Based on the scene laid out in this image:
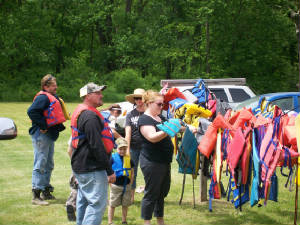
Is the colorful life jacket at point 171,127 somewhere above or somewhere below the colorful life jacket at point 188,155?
above

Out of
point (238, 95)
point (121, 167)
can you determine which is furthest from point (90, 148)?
point (238, 95)

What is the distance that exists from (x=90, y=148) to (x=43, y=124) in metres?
2.46

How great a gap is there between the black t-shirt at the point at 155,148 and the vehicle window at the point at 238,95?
10.0m

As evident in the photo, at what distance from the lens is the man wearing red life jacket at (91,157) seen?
4.70m

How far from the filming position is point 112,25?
41.8 m

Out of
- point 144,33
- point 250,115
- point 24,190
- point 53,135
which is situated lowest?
point 24,190

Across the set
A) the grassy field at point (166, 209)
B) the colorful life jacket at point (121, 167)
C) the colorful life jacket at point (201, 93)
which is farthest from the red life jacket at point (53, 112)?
the colorful life jacket at point (201, 93)

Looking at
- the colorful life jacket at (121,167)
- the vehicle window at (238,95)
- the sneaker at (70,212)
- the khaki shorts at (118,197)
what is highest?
Result: the vehicle window at (238,95)

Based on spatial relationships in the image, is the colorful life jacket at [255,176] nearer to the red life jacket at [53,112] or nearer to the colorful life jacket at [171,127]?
the colorful life jacket at [171,127]

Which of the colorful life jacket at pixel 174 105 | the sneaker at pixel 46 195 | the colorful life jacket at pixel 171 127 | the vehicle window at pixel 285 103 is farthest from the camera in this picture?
the vehicle window at pixel 285 103

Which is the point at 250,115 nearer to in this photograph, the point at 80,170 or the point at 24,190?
the point at 80,170

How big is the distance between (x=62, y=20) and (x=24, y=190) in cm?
3602

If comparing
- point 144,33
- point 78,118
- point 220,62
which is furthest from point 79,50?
point 78,118

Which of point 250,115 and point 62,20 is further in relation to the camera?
point 62,20
